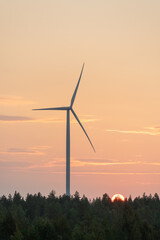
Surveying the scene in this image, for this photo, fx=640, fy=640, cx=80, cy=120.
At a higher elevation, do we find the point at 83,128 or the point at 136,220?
the point at 83,128

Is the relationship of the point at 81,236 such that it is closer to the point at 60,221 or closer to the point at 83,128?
the point at 60,221

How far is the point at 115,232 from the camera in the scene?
136000 millimetres

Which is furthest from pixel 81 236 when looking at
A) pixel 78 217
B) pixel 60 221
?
pixel 78 217

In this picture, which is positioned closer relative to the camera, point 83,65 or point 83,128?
point 83,128

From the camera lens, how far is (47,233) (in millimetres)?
119562

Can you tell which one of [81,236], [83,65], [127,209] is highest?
[83,65]

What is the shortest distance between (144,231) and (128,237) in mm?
3645

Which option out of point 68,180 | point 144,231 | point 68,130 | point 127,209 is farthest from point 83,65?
point 144,231

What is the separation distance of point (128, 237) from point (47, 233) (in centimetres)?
2379

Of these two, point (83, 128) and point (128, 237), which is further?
point (83, 128)

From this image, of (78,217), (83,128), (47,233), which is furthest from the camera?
(78,217)

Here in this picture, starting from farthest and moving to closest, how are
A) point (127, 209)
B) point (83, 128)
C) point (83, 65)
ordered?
1. point (83, 65)
2. point (83, 128)
3. point (127, 209)

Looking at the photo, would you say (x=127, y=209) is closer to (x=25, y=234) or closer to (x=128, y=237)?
(x=128, y=237)

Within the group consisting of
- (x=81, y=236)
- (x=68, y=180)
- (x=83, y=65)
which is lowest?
(x=81, y=236)
